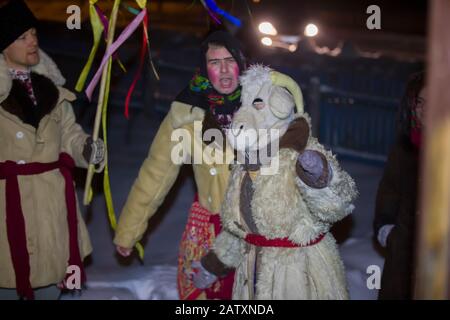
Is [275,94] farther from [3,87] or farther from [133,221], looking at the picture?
[3,87]

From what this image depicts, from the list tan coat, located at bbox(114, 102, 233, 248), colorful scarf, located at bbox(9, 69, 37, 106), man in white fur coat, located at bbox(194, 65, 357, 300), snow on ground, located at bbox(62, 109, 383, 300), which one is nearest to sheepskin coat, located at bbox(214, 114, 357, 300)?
man in white fur coat, located at bbox(194, 65, 357, 300)

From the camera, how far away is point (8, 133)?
3.90 metres

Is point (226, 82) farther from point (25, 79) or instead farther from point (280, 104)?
point (25, 79)

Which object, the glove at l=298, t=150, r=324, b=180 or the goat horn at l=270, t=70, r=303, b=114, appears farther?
the goat horn at l=270, t=70, r=303, b=114

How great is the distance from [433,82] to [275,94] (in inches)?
55.1

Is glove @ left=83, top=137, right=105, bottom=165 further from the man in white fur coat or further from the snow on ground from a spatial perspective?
the snow on ground

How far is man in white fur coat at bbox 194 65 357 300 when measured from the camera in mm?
3092

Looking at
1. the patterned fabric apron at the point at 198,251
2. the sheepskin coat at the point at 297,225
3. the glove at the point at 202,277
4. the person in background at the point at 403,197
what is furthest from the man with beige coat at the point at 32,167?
the person in background at the point at 403,197

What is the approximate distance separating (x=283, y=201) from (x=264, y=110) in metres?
0.42

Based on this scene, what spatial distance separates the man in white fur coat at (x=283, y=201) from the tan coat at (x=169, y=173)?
58 cm

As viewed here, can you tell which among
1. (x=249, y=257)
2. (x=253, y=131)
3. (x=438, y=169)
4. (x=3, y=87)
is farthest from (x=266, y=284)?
(x=3, y=87)

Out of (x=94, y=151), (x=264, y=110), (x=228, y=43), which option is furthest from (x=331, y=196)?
(x=94, y=151)

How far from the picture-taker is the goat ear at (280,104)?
3.14 meters

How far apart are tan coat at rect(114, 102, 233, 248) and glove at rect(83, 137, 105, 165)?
0.85 feet
